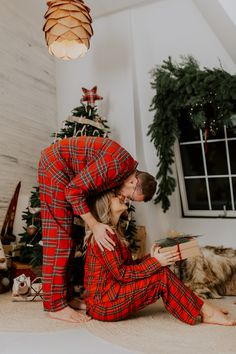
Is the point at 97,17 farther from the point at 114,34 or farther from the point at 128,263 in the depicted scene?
the point at 128,263

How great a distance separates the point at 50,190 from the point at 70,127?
997 millimetres

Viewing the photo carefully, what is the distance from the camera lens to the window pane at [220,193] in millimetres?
3750

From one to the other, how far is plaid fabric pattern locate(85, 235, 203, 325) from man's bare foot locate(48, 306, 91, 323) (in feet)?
0.53

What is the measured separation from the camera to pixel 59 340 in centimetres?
219

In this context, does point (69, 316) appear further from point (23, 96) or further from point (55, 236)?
point (23, 96)

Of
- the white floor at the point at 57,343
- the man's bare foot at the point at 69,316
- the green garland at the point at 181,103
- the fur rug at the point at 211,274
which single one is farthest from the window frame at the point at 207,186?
the white floor at the point at 57,343

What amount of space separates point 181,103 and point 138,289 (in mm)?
1640

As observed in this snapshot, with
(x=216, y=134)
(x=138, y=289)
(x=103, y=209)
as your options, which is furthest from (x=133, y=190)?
(x=216, y=134)

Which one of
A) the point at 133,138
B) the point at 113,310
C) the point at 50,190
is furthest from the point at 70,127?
the point at 113,310

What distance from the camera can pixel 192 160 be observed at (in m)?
3.85

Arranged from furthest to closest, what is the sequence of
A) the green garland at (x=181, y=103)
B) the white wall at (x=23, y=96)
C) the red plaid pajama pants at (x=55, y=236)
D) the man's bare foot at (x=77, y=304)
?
1. the white wall at (x=23, y=96)
2. the green garland at (x=181, y=103)
3. the man's bare foot at (x=77, y=304)
4. the red plaid pajama pants at (x=55, y=236)

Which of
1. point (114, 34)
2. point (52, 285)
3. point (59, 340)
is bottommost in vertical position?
point (59, 340)

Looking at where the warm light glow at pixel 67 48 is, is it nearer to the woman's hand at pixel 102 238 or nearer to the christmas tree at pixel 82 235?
the christmas tree at pixel 82 235

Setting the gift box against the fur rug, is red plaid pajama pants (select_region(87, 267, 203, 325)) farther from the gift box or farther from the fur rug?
the gift box
